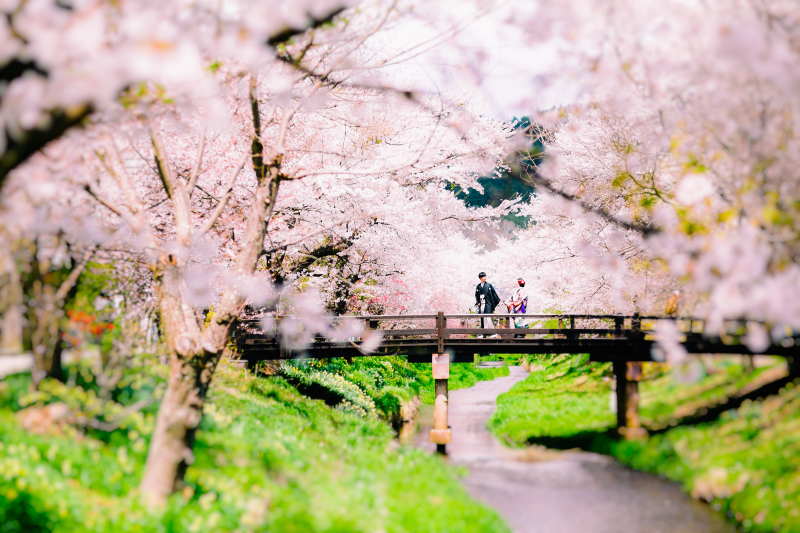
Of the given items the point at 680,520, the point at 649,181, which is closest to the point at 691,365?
the point at 680,520

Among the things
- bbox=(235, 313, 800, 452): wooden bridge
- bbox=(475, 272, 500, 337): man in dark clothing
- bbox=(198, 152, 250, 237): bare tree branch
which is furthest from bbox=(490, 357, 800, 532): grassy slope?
bbox=(475, 272, 500, 337): man in dark clothing

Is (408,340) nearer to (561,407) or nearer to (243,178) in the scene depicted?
(561,407)

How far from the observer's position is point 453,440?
12.7 metres

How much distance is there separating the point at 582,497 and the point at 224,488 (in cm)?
438

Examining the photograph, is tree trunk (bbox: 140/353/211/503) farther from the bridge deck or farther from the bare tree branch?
the bridge deck

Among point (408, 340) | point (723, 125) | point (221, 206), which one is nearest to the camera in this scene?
point (723, 125)

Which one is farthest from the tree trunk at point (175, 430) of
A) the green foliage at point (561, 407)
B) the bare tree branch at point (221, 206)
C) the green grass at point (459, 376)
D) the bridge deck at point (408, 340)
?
the green grass at point (459, 376)

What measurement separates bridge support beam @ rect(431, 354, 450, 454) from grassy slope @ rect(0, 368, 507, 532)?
14.2 feet

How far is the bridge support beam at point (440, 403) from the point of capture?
1260cm

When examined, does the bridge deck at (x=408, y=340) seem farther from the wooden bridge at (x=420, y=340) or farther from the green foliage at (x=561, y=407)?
the green foliage at (x=561, y=407)

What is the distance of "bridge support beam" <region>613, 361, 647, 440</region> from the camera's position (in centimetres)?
664

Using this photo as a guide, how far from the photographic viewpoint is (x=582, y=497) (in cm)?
670

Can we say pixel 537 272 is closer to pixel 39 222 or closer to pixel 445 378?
pixel 445 378

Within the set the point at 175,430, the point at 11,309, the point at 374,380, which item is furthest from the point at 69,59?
the point at 374,380
